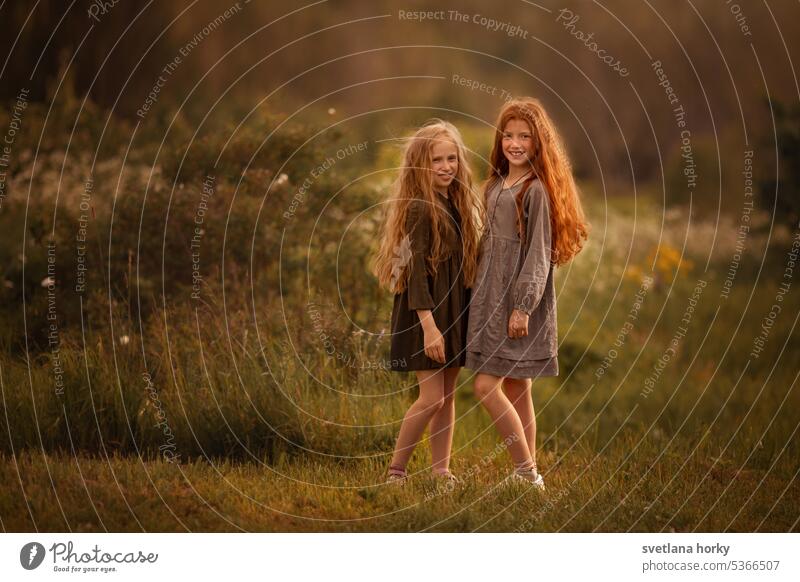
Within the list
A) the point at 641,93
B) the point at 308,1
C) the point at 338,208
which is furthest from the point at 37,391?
the point at 641,93

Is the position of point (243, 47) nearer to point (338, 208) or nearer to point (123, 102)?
point (123, 102)

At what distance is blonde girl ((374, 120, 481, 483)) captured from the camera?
16.2ft

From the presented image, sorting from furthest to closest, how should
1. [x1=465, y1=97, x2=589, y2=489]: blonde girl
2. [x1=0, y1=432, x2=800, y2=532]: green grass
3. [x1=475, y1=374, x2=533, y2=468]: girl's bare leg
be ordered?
[x1=475, y1=374, x2=533, y2=468]: girl's bare leg
[x1=465, y1=97, x2=589, y2=489]: blonde girl
[x1=0, y1=432, x2=800, y2=532]: green grass

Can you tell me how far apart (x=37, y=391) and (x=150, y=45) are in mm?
5452

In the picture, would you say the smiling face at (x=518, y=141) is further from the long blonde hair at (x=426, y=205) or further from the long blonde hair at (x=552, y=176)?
the long blonde hair at (x=426, y=205)

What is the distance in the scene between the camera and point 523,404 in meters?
5.20

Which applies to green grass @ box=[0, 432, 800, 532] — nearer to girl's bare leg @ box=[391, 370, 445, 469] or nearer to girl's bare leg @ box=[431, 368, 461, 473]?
girl's bare leg @ box=[431, 368, 461, 473]

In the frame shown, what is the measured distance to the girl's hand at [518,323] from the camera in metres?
4.79

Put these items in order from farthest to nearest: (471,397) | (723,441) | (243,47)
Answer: (243,47)
(471,397)
(723,441)

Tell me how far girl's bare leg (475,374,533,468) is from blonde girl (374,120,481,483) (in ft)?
0.59

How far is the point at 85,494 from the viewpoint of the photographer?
4812 mm

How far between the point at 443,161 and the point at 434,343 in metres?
0.88

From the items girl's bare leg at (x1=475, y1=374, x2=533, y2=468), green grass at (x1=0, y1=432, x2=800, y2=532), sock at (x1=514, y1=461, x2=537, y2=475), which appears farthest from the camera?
sock at (x1=514, y1=461, x2=537, y2=475)

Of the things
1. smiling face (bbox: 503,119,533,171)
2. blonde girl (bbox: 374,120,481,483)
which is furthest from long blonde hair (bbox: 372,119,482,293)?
smiling face (bbox: 503,119,533,171)
